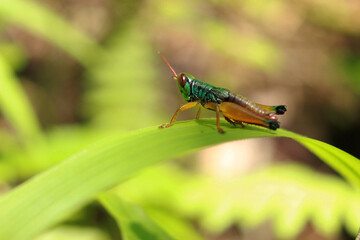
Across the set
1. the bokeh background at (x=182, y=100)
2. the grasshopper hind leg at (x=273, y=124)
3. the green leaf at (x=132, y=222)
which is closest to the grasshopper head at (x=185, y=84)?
the grasshopper hind leg at (x=273, y=124)

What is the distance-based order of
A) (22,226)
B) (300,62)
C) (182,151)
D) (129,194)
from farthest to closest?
(300,62) < (129,194) < (182,151) < (22,226)

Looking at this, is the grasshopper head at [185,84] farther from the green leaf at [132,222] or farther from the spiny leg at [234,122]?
the green leaf at [132,222]

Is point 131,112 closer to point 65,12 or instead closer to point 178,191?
point 178,191

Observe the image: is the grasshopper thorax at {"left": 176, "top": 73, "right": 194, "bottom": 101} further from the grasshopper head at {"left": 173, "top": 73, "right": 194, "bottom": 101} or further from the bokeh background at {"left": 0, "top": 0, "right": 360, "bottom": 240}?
the bokeh background at {"left": 0, "top": 0, "right": 360, "bottom": 240}

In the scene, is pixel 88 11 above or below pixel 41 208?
above

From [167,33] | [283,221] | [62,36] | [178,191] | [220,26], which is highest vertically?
[167,33]

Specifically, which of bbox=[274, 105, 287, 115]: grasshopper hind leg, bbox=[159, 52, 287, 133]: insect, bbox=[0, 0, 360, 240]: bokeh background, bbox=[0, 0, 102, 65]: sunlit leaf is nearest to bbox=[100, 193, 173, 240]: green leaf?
bbox=[159, 52, 287, 133]: insect

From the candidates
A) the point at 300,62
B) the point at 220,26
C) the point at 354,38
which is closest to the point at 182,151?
the point at 220,26
